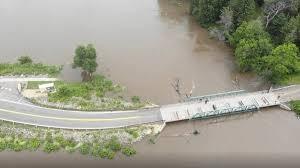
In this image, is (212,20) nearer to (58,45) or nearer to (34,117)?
(58,45)

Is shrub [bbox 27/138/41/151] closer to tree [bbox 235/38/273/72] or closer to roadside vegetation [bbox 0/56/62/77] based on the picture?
roadside vegetation [bbox 0/56/62/77]

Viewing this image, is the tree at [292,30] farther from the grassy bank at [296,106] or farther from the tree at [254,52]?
the grassy bank at [296,106]

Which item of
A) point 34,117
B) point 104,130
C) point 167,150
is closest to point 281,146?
point 167,150

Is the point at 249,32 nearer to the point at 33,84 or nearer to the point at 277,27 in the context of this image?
the point at 277,27

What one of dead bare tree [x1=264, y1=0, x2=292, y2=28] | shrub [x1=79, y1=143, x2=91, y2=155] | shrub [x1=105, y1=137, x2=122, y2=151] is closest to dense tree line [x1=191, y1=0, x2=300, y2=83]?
dead bare tree [x1=264, y1=0, x2=292, y2=28]

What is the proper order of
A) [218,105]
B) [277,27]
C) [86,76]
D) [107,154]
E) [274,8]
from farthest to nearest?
[277,27] < [274,8] < [86,76] < [218,105] < [107,154]

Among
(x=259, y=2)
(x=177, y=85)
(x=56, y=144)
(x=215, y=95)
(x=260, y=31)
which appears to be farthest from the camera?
(x=259, y=2)

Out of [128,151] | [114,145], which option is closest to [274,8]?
[128,151]
